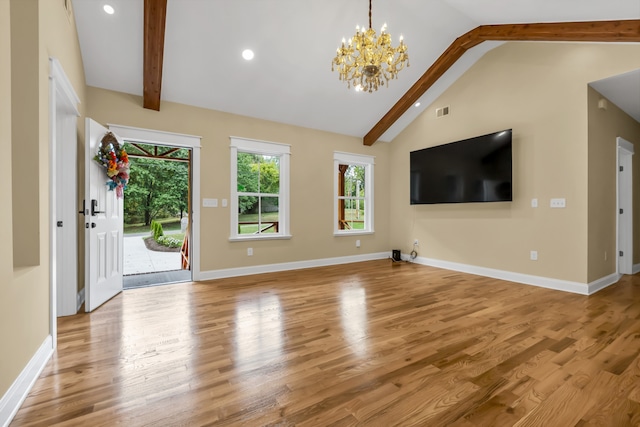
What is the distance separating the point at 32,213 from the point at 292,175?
3685 millimetres

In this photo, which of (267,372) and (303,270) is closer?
(267,372)

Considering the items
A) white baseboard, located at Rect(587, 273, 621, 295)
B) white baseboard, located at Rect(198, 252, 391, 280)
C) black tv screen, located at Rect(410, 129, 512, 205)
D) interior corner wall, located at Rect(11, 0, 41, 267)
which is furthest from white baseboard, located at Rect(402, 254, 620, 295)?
interior corner wall, located at Rect(11, 0, 41, 267)

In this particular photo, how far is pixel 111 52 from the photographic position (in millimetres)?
3479

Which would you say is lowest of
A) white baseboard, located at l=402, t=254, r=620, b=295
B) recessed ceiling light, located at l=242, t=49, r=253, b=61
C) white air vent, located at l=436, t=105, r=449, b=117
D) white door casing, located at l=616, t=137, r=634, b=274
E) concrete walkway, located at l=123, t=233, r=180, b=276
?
concrete walkway, located at l=123, t=233, r=180, b=276

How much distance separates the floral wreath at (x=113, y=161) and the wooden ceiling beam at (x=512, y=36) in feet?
14.4

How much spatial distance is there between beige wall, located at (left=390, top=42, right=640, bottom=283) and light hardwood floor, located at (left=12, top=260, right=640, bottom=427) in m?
0.90

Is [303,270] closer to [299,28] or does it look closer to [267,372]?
[267,372]

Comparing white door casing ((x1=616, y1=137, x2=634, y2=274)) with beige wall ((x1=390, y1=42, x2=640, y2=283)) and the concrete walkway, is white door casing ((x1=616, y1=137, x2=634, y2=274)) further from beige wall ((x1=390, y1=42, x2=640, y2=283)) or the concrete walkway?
the concrete walkway

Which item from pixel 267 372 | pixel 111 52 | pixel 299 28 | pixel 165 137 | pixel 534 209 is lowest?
pixel 267 372

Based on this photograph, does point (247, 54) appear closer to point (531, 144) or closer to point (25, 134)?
point (25, 134)

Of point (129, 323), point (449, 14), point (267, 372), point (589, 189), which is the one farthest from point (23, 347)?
point (589, 189)

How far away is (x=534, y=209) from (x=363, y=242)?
2977 millimetres

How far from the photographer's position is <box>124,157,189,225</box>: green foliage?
36.1 feet

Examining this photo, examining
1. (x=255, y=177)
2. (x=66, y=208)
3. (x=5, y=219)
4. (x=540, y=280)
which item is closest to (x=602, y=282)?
(x=540, y=280)
